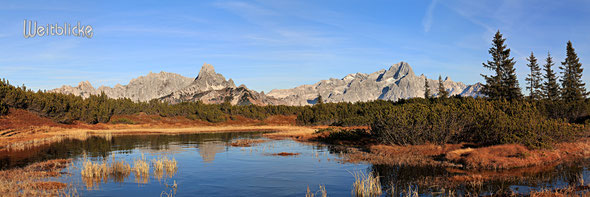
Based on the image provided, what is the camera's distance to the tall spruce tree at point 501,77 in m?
82.4

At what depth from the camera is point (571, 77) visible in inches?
3829

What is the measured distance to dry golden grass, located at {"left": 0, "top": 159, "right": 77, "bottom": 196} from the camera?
65.2 ft

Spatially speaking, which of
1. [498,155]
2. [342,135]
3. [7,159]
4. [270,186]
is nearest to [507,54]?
[342,135]

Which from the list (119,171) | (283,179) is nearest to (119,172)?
(119,171)

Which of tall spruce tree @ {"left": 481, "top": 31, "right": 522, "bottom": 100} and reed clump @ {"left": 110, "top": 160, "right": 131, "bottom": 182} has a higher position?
tall spruce tree @ {"left": 481, "top": 31, "right": 522, "bottom": 100}

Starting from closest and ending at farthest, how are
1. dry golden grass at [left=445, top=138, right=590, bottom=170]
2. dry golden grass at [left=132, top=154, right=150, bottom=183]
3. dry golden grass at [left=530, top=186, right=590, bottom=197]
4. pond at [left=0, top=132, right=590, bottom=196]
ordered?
dry golden grass at [left=530, top=186, right=590, bottom=197] → pond at [left=0, top=132, right=590, bottom=196] → dry golden grass at [left=132, top=154, right=150, bottom=183] → dry golden grass at [left=445, top=138, right=590, bottom=170]

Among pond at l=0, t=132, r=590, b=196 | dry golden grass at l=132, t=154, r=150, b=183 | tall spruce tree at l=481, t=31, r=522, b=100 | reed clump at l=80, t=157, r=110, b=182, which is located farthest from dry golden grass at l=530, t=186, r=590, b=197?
tall spruce tree at l=481, t=31, r=522, b=100

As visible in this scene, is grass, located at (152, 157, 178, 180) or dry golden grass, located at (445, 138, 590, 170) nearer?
grass, located at (152, 157, 178, 180)

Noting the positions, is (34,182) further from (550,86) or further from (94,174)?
(550,86)

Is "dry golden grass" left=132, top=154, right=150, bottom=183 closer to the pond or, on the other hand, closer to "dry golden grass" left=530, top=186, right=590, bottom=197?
the pond

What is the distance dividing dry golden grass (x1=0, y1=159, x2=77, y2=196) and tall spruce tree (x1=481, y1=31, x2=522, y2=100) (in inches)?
3148

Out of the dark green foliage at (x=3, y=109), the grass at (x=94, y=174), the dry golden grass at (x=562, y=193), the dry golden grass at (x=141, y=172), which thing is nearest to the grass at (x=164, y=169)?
the dry golden grass at (x=141, y=172)

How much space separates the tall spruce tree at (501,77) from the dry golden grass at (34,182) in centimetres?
7996

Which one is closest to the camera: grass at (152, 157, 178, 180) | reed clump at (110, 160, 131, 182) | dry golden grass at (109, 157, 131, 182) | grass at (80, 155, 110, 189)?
grass at (80, 155, 110, 189)
